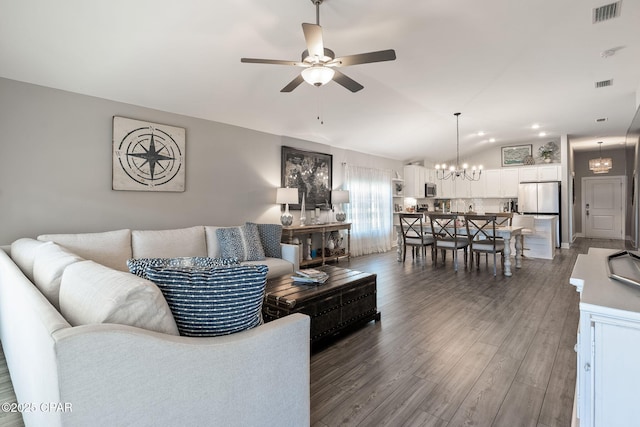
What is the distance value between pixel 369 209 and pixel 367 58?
16.9 feet

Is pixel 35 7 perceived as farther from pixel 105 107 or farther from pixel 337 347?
pixel 337 347

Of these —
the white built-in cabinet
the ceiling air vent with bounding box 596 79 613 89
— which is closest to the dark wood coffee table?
the ceiling air vent with bounding box 596 79 613 89

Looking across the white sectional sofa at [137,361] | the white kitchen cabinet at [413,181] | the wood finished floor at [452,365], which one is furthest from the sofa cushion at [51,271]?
the white kitchen cabinet at [413,181]

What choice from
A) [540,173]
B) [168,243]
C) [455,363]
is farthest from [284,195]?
[540,173]

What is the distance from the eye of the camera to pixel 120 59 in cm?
301

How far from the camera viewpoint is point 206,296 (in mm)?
1156

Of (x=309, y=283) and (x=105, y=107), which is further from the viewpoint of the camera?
(x=105, y=107)

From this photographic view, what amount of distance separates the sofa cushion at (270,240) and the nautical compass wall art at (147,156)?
48.2 inches

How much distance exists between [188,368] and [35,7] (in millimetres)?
3072

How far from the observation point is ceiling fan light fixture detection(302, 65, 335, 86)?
8.16 feet

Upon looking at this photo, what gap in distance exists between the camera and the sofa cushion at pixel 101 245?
291cm

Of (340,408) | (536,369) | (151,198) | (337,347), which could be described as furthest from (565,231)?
(151,198)

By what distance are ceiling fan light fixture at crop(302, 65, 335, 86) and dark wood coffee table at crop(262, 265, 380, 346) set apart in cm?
174

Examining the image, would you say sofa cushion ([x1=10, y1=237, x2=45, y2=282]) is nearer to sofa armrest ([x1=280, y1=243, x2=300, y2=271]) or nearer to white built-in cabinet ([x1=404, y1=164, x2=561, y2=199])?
sofa armrest ([x1=280, y1=243, x2=300, y2=271])
